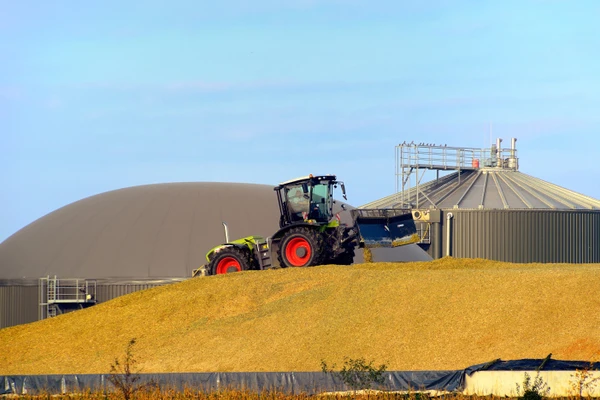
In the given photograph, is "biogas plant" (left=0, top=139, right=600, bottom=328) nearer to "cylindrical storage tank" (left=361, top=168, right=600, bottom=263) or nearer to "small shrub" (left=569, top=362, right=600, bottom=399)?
"cylindrical storage tank" (left=361, top=168, right=600, bottom=263)

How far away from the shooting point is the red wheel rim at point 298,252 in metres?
30.1

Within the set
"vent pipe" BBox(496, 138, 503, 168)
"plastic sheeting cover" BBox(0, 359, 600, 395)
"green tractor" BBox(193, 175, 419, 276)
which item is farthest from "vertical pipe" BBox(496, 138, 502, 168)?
"plastic sheeting cover" BBox(0, 359, 600, 395)

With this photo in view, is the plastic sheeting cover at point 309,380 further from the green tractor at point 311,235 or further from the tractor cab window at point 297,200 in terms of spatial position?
the tractor cab window at point 297,200

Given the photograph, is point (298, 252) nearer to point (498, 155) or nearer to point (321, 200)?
point (321, 200)

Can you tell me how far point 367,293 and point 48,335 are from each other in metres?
9.86

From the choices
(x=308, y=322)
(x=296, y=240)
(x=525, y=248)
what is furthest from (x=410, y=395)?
(x=525, y=248)

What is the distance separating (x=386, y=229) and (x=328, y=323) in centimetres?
800

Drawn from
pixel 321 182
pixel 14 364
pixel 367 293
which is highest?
pixel 321 182

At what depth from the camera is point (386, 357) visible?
2208cm

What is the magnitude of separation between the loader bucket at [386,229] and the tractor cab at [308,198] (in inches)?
50.5

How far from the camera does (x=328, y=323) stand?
24422 mm

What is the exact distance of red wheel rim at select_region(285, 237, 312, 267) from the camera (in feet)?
98.7

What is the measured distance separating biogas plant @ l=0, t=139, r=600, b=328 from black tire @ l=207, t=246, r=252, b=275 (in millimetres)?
7969

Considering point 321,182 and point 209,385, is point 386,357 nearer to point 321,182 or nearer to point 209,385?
point 209,385
